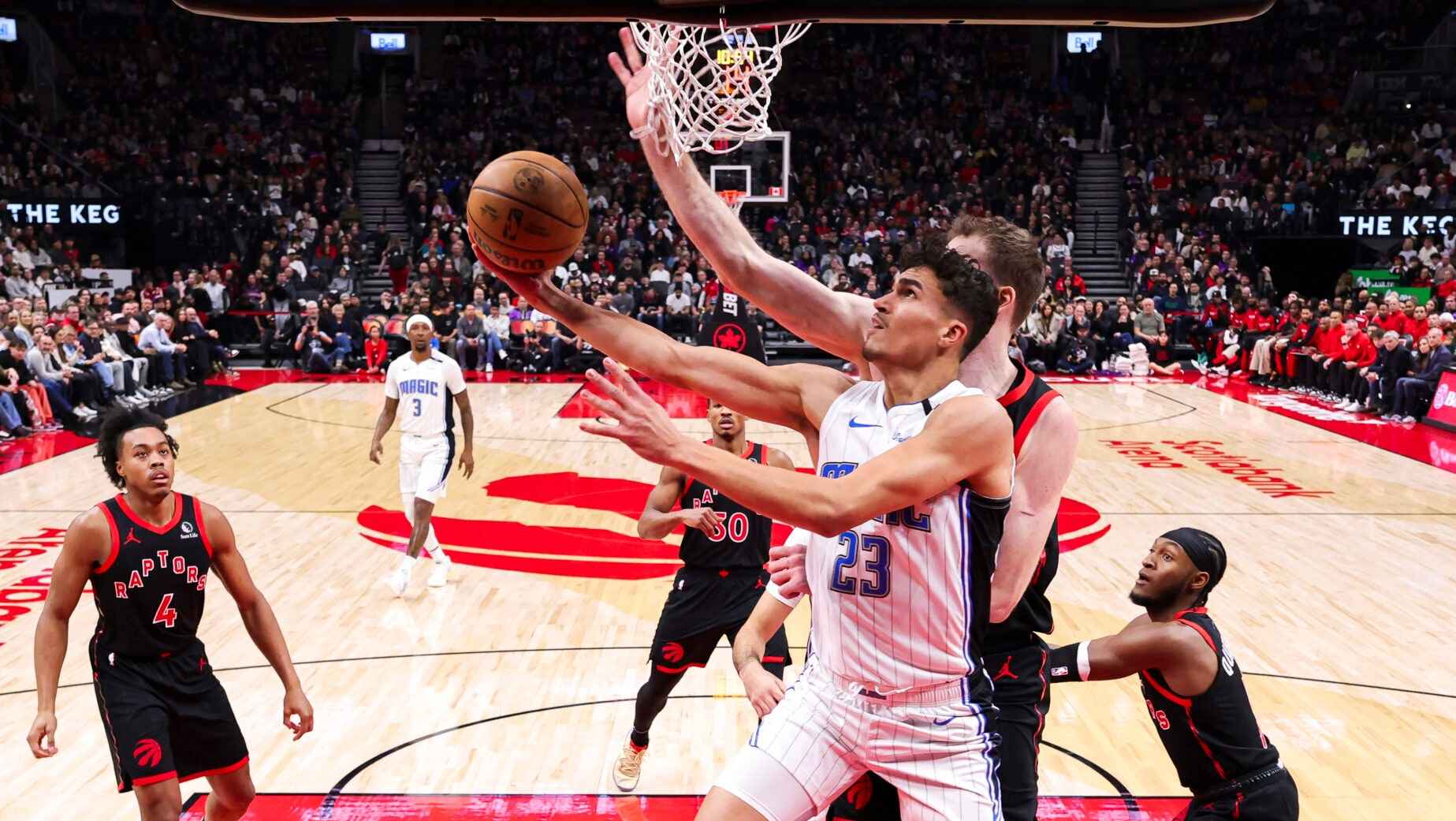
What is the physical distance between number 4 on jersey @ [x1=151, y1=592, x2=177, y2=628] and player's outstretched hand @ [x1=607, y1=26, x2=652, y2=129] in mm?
2094

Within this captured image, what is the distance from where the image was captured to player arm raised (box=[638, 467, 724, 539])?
197 inches

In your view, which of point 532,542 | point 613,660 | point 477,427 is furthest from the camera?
point 477,427

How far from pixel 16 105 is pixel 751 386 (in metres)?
28.7

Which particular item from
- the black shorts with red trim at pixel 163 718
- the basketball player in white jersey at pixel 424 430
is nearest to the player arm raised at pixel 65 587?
the black shorts with red trim at pixel 163 718

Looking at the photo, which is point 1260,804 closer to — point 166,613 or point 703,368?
point 703,368

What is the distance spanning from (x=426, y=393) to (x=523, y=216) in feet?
17.6

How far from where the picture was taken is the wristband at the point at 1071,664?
377 cm

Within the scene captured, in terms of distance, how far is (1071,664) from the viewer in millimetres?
3818

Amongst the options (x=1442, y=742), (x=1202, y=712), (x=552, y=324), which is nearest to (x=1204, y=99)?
(x=552, y=324)

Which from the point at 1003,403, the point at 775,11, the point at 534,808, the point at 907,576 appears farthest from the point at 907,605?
the point at 534,808

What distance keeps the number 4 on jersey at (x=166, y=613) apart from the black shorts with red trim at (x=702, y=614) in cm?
187

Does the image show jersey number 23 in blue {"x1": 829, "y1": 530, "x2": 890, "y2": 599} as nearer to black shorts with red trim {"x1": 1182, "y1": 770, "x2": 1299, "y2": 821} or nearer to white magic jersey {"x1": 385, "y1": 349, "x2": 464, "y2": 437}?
black shorts with red trim {"x1": 1182, "y1": 770, "x2": 1299, "y2": 821}

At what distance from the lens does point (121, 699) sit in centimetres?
384

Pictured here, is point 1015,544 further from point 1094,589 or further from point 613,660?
point 1094,589
